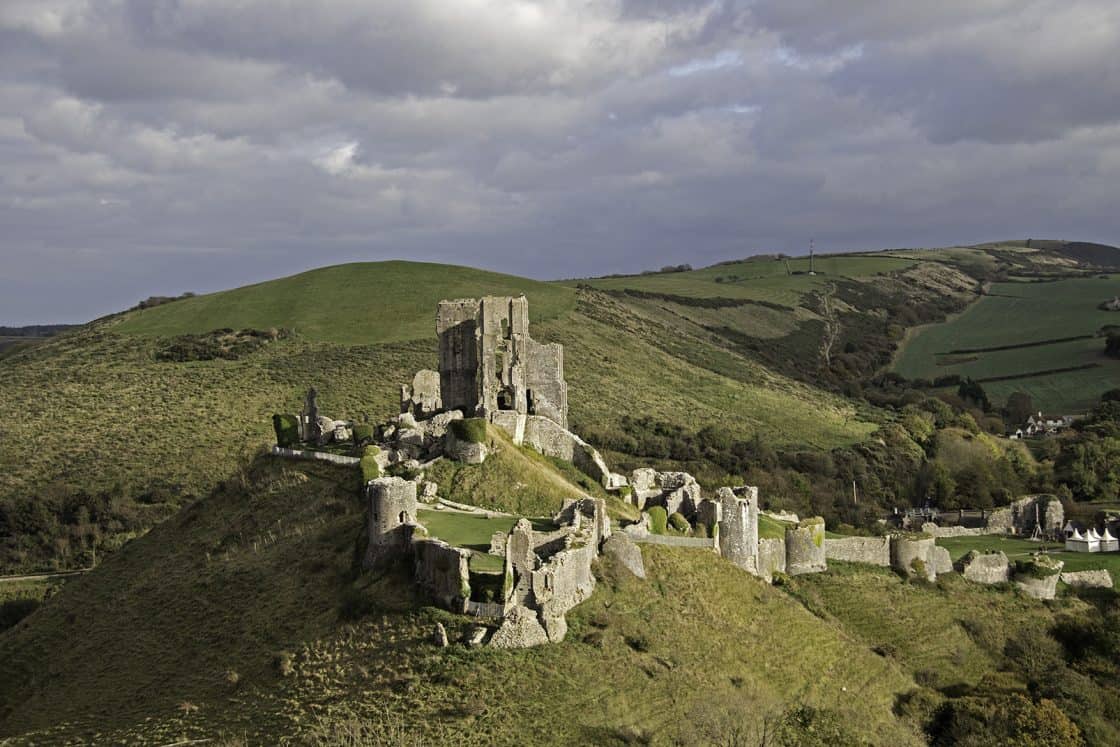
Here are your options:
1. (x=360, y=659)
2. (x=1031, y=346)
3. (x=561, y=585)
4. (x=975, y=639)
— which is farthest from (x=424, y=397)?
(x=1031, y=346)

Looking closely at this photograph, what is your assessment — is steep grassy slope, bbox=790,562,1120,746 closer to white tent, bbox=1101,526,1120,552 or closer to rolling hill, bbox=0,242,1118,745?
rolling hill, bbox=0,242,1118,745

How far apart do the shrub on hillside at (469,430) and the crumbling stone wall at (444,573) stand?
12.5m

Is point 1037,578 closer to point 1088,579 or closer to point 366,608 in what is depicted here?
point 1088,579

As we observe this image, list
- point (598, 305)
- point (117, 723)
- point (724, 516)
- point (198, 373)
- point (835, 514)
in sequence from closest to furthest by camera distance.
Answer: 1. point (117, 723)
2. point (724, 516)
3. point (835, 514)
4. point (198, 373)
5. point (598, 305)

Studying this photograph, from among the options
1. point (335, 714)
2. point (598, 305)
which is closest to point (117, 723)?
point (335, 714)

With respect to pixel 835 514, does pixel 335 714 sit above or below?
above

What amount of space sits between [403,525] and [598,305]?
9378 centimetres

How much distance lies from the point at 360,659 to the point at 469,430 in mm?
Answer: 15781

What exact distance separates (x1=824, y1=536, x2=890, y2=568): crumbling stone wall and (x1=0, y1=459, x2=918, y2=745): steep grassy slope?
8.81m

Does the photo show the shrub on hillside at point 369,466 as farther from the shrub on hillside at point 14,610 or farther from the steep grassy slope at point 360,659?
the shrub on hillside at point 14,610

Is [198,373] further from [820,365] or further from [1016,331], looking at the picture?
[1016,331]

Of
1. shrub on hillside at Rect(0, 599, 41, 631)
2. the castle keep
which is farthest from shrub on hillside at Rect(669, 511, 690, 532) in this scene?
shrub on hillside at Rect(0, 599, 41, 631)

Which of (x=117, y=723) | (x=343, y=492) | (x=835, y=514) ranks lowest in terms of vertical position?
(x=835, y=514)

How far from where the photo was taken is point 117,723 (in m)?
28.1
